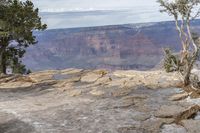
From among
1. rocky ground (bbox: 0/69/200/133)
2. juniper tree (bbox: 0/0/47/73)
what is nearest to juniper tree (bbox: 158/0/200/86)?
rocky ground (bbox: 0/69/200/133)

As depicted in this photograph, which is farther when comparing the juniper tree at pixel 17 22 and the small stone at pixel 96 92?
the juniper tree at pixel 17 22

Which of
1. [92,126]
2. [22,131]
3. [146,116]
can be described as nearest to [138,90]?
[146,116]

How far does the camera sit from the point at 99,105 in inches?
1098

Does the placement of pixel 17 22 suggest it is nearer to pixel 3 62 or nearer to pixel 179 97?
pixel 3 62

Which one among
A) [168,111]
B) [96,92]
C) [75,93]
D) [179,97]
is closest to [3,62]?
[75,93]

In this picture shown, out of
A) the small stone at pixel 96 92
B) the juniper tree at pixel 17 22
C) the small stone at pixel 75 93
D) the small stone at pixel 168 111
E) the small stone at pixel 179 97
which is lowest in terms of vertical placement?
the small stone at pixel 75 93

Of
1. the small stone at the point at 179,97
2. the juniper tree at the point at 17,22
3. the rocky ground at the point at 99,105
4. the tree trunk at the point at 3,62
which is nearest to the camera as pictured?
the rocky ground at the point at 99,105

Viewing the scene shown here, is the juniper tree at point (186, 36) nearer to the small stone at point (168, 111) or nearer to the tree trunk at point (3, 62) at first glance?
the small stone at point (168, 111)

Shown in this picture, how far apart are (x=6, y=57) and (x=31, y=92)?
20055 millimetres

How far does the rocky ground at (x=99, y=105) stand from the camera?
2269cm

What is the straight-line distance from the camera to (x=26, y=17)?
1854 inches

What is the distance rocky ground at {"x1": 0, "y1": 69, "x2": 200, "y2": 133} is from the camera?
22688 mm

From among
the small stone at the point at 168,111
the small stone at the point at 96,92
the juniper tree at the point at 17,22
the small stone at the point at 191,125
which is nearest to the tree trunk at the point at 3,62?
the juniper tree at the point at 17,22

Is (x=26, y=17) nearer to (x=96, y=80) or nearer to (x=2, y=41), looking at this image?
(x=2, y=41)
